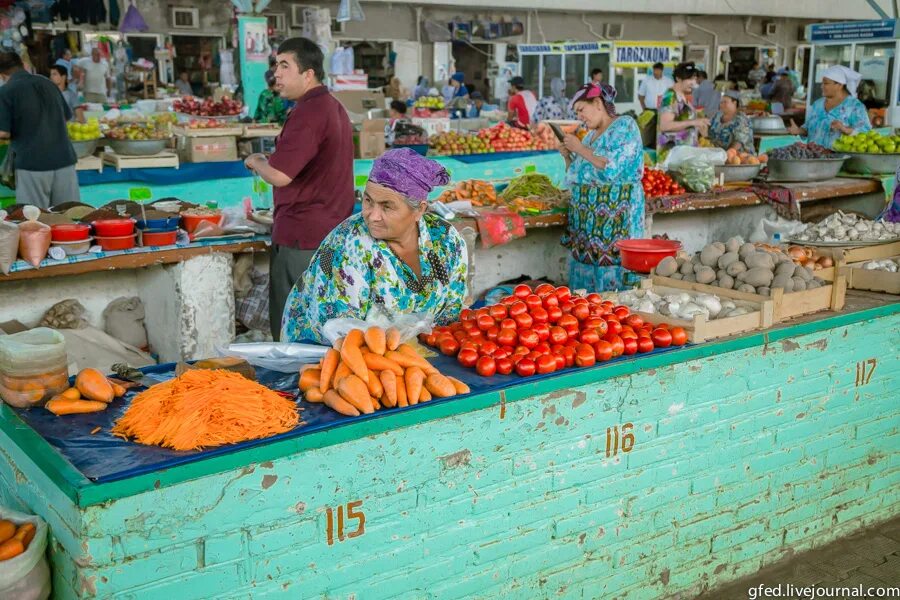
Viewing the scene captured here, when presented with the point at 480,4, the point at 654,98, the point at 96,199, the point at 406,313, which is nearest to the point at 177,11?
the point at 480,4

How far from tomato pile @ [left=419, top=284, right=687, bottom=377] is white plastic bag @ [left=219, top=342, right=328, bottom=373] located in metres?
0.44

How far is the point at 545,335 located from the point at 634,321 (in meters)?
0.36

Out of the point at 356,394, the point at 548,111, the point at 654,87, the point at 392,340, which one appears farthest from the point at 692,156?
the point at 654,87

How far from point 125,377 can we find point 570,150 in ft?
11.7

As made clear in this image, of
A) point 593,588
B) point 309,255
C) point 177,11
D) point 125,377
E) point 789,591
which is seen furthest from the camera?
point 177,11

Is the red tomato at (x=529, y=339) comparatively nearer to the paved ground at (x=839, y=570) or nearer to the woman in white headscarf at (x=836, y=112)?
the paved ground at (x=839, y=570)

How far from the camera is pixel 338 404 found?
2.32 metres

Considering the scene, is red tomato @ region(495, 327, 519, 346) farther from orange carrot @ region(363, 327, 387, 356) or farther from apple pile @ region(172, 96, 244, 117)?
apple pile @ region(172, 96, 244, 117)

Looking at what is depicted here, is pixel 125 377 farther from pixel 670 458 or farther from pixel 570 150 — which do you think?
pixel 570 150

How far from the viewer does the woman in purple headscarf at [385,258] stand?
2.90 metres

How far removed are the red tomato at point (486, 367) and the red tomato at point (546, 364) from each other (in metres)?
0.14

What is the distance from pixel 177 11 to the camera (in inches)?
601

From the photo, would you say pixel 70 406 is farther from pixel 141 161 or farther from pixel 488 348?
pixel 141 161

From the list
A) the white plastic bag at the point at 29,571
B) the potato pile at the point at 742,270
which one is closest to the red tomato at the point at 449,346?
the potato pile at the point at 742,270
